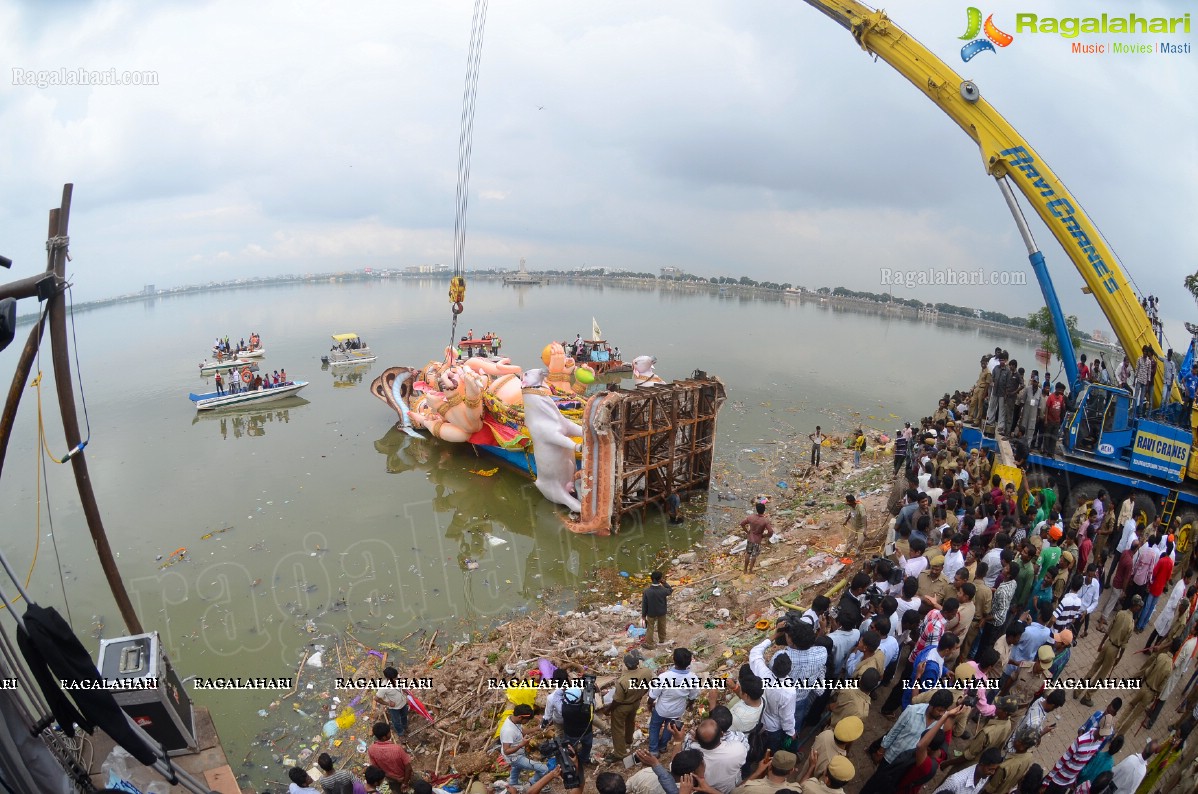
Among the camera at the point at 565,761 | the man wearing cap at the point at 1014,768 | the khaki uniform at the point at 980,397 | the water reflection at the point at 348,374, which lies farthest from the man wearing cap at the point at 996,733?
the water reflection at the point at 348,374

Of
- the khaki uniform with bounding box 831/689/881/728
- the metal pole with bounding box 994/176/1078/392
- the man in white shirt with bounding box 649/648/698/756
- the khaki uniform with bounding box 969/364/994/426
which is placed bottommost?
the man in white shirt with bounding box 649/648/698/756

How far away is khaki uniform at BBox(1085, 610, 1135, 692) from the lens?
5.63 metres

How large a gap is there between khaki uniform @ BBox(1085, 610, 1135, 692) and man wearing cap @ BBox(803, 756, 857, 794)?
13.5ft

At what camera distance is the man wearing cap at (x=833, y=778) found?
3273 mm

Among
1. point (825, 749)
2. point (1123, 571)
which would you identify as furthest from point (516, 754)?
point (1123, 571)

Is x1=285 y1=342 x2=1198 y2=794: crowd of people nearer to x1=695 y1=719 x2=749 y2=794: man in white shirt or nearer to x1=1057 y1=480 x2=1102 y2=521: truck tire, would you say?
x1=695 y1=719 x2=749 y2=794: man in white shirt

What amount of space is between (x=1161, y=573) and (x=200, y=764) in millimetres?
10147

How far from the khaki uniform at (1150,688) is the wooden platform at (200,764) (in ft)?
25.3

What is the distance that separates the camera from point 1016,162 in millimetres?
10219

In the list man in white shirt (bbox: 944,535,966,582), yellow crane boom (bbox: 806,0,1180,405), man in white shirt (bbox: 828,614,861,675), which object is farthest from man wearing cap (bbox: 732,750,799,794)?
yellow crane boom (bbox: 806,0,1180,405)

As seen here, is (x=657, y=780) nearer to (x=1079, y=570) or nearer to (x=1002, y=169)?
(x=1079, y=570)

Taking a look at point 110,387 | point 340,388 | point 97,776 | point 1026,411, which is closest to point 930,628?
point 97,776

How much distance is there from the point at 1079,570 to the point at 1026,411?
4790mm

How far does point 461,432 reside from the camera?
15547 mm
